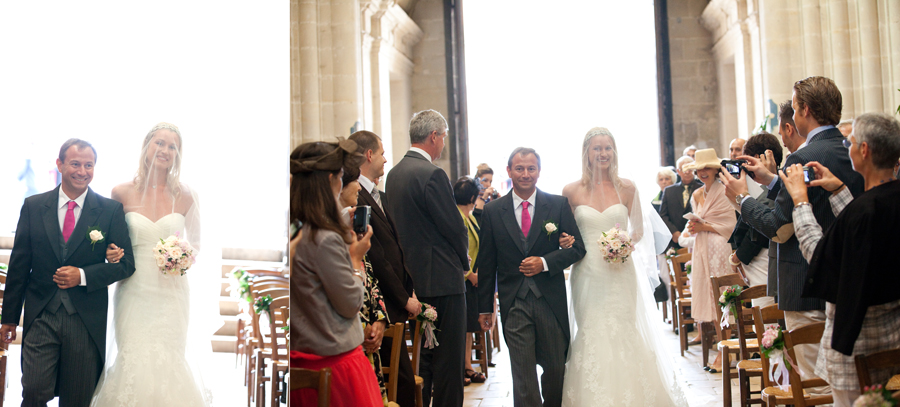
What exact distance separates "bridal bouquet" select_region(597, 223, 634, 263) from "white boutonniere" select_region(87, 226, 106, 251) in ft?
10.4

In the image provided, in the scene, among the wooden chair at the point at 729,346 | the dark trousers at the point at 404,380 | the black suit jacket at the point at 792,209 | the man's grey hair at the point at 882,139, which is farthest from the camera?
the wooden chair at the point at 729,346

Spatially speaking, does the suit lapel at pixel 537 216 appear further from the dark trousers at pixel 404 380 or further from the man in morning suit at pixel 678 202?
the man in morning suit at pixel 678 202

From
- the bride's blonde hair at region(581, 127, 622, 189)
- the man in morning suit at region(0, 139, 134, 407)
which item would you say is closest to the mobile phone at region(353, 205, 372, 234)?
the man in morning suit at region(0, 139, 134, 407)

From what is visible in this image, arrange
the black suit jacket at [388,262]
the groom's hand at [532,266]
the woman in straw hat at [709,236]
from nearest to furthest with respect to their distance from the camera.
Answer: the black suit jacket at [388,262]
the groom's hand at [532,266]
the woman in straw hat at [709,236]

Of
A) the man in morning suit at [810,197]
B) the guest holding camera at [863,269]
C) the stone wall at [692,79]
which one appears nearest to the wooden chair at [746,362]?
the man in morning suit at [810,197]

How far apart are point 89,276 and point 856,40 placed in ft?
27.0

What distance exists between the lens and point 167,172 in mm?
834

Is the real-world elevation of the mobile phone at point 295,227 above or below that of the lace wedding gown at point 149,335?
above

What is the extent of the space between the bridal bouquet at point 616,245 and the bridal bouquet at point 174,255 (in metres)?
3.03

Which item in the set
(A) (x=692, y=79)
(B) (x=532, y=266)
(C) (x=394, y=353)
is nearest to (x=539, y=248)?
(B) (x=532, y=266)

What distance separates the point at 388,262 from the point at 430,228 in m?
0.69

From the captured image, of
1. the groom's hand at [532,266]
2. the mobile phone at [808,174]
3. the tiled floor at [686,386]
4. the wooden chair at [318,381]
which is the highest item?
the mobile phone at [808,174]

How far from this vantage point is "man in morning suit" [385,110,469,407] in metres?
3.59

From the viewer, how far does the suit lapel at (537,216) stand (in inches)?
142
